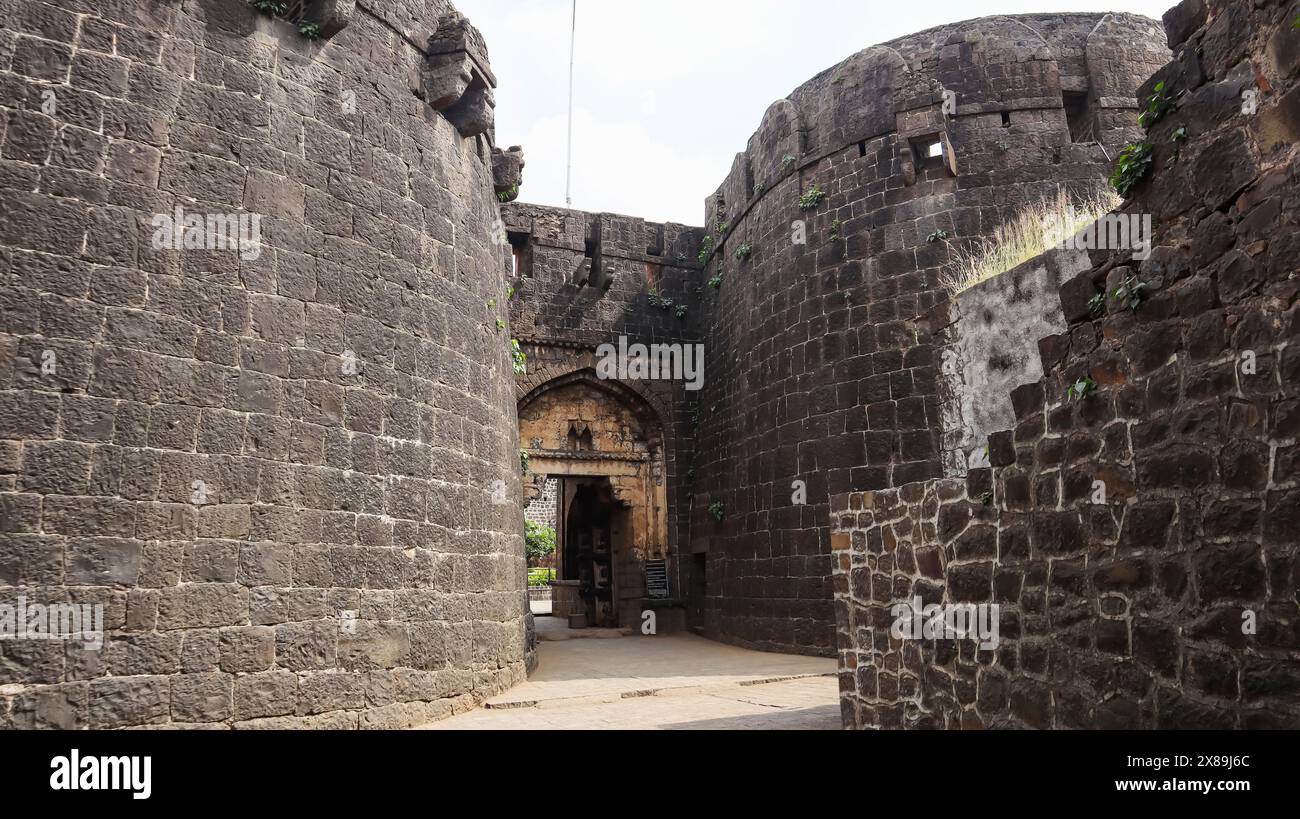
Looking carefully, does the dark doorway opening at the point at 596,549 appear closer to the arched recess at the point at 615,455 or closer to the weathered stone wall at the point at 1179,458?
the arched recess at the point at 615,455

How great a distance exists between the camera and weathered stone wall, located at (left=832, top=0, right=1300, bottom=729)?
3.47 metres

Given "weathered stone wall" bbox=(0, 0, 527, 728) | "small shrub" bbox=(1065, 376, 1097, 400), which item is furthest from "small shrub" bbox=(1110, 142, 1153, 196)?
"weathered stone wall" bbox=(0, 0, 527, 728)

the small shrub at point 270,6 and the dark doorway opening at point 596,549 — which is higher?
the small shrub at point 270,6

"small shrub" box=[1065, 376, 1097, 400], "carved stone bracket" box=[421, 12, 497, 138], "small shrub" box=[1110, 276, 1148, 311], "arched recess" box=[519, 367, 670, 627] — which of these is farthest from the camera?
"arched recess" box=[519, 367, 670, 627]

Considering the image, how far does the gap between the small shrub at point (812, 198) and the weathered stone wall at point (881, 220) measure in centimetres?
3

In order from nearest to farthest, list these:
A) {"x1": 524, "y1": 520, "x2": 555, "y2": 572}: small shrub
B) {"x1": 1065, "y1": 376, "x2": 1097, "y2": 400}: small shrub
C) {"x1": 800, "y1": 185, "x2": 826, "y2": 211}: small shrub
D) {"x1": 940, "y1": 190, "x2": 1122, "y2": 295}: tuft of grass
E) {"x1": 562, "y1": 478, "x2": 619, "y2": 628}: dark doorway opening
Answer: {"x1": 1065, "y1": 376, "x2": 1097, "y2": 400}: small shrub
{"x1": 940, "y1": 190, "x2": 1122, "y2": 295}: tuft of grass
{"x1": 800, "y1": 185, "x2": 826, "y2": 211}: small shrub
{"x1": 562, "y1": 478, "x2": 619, "y2": 628}: dark doorway opening
{"x1": 524, "y1": 520, "x2": 555, "y2": 572}: small shrub

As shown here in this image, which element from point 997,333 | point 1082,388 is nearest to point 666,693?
point 997,333

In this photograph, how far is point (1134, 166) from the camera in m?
4.25

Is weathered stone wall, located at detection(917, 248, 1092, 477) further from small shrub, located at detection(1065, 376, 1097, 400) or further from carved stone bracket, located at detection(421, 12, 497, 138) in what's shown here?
carved stone bracket, located at detection(421, 12, 497, 138)

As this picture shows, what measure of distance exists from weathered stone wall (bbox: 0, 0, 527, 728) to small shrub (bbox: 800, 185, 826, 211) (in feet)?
20.6

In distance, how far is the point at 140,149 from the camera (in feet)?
21.9

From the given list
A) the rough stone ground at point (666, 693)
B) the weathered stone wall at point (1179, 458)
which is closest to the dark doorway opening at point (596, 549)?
the rough stone ground at point (666, 693)

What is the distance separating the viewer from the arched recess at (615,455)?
1648 cm

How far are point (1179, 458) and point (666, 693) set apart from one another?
6.86m
